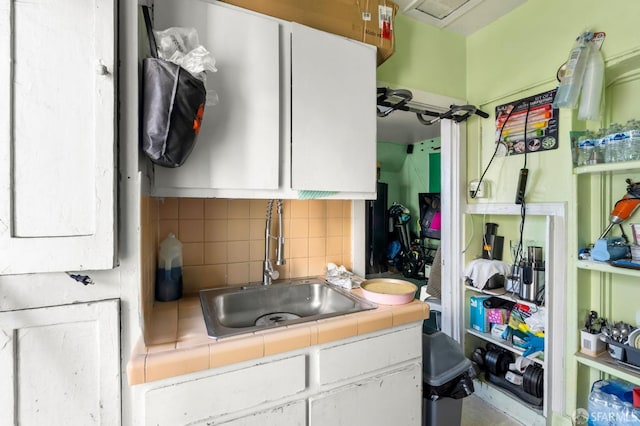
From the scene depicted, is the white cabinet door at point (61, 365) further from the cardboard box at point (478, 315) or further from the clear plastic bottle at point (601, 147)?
the clear plastic bottle at point (601, 147)

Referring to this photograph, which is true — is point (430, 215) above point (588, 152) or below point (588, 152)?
below

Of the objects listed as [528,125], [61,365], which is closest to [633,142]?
[528,125]

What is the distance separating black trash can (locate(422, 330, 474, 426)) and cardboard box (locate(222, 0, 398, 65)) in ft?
4.92

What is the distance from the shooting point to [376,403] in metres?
1.12

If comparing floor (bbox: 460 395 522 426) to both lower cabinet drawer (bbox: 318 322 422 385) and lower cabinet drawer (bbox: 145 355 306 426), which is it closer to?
lower cabinet drawer (bbox: 318 322 422 385)

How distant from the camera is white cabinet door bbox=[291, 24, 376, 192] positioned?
1218 mm

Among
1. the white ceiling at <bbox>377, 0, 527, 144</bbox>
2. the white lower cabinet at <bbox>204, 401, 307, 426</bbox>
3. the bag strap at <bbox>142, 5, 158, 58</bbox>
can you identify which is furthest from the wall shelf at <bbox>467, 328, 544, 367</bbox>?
the bag strap at <bbox>142, 5, 158, 58</bbox>

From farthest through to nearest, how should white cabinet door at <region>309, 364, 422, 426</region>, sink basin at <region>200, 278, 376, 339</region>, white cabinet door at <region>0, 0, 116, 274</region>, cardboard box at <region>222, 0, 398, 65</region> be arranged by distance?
Answer: sink basin at <region>200, 278, 376, 339</region>, cardboard box at <region>222, 0, 398, 65</region>, white cabinet door at <region>309, 364, 422, 426</region>, white cabinet door at <region>0, 0, 116, 274</region>

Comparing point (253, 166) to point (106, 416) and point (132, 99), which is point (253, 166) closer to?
point (132, 99)

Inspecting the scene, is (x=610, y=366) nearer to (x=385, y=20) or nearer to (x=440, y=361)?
(x=440, y=361)

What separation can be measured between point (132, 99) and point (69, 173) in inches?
10.7

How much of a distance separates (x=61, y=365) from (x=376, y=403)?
3.40 feet

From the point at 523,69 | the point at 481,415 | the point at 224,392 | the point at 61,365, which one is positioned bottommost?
the point at 481,415

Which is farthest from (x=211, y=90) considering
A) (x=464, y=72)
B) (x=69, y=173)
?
(x=464, y=72)
